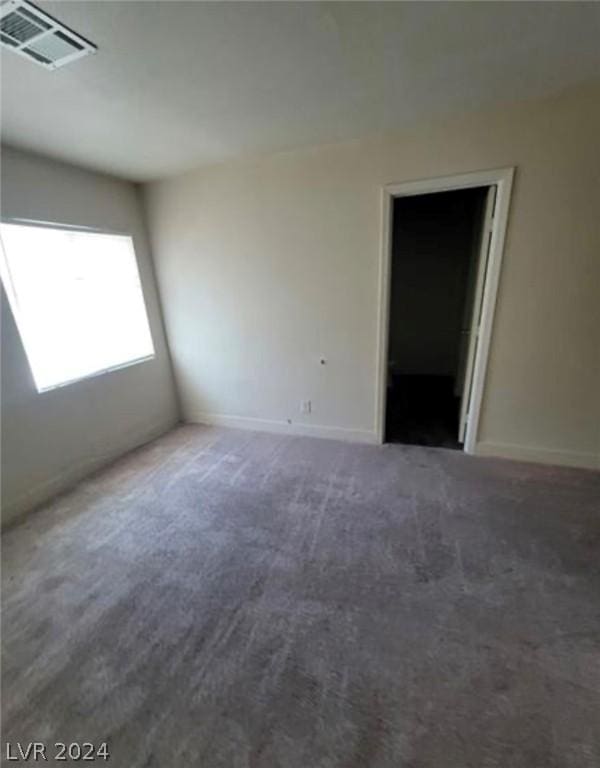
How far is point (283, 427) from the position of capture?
137 inches

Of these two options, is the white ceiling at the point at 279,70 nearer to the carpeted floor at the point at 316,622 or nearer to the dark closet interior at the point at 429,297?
the dark closet interior at the point at 429,297

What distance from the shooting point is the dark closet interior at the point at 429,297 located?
14.3ft

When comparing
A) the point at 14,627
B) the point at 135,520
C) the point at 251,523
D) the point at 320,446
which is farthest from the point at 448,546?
the point at 14,627

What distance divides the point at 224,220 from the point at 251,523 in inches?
101

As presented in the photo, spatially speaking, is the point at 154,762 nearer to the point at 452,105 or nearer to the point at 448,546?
the point at 448,546

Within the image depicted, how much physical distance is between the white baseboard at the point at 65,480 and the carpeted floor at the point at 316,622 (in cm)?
13

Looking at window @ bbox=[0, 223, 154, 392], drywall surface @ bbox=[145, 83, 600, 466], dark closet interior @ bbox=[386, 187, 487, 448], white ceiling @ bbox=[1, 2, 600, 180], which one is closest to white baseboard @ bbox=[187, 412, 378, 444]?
drywall surface @ bbox=[145, 83, 600, 466]

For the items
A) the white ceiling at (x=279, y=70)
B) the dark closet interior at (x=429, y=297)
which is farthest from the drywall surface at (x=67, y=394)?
the dark closet interior at (x=429, y=297)

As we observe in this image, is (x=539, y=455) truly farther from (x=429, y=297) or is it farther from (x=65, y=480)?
(x=65, y=480)

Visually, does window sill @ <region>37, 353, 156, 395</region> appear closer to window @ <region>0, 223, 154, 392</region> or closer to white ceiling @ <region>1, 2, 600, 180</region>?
window @ <region>0, 223, 154, 392</region>

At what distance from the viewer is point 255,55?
1557mm

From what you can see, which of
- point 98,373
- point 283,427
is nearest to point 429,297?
point 283,427

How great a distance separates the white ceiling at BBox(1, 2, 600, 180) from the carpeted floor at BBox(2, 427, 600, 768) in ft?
8.11

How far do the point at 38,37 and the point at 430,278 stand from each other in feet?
14.8
